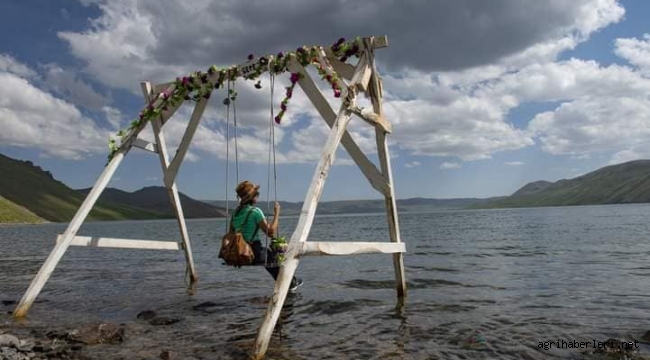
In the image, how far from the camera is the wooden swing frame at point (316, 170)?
7.41 meters

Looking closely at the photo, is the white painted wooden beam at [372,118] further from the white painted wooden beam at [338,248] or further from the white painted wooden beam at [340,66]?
the white painted wooden beam at [338,248]

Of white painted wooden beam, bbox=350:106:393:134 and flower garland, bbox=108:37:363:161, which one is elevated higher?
flower garland, bbox=108:37:363:161

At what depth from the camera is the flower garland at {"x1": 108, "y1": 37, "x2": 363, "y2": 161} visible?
10.2m

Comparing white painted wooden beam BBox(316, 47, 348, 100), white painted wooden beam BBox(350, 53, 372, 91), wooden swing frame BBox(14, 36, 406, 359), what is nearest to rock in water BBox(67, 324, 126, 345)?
wooden swing frame BBox(14, 36, 406, 359)

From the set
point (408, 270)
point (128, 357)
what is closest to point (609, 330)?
point (128, 357)

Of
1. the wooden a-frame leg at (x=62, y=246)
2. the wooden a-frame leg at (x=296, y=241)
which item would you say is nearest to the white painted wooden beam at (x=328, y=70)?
the wooden a-frame leg at (x=296, y=241)

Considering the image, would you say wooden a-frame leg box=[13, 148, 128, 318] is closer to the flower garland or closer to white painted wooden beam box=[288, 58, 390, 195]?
the flower garland

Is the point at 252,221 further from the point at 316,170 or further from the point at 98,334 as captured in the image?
the point at 98,334

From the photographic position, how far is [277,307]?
7.08m

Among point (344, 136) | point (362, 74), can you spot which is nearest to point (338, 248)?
point (344, 136)

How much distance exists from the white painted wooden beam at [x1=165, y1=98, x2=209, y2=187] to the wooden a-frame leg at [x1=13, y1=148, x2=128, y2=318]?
1.57 m

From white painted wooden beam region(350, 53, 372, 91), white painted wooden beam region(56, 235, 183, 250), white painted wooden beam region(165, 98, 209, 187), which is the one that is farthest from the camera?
white painted wooden beam region(165, 98, 209, 187)

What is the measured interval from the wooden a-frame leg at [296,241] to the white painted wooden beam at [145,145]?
7272 mm

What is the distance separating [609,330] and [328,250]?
5777mm
